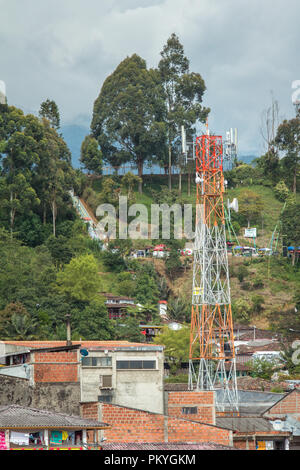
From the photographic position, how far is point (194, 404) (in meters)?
26.8

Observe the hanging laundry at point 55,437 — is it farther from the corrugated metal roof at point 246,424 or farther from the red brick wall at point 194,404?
the corrugated metal roof at point 246,424

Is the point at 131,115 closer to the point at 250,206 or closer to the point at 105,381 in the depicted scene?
the point at 250,206

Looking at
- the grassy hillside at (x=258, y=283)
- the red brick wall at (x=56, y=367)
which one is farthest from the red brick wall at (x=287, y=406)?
the grassy hillside at (x=258, y=283)

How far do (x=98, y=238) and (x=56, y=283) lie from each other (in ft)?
36.6

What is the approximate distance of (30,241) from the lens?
5853 centimetres

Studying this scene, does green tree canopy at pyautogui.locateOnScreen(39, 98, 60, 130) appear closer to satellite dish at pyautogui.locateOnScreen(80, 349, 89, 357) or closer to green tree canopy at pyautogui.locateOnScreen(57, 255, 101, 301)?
green tree canopy at pyautogui.locateOnScreen(57, 255, 101, 301)

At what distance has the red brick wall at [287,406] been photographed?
30.8 meters

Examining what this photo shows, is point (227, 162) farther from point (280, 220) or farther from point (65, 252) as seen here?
point (65, 252)

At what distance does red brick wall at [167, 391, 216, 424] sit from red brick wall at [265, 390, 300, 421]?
445 centimetres

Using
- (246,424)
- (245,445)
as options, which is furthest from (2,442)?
(246,424)

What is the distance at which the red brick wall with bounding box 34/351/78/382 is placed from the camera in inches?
1029

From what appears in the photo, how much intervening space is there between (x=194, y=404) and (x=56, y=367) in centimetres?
415

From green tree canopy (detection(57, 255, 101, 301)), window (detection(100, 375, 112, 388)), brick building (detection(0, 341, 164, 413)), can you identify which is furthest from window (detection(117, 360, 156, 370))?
green tree canopy (detection(57, 255, 101, 301))
